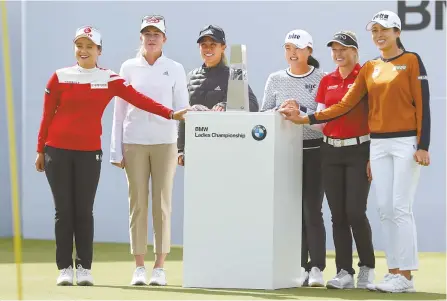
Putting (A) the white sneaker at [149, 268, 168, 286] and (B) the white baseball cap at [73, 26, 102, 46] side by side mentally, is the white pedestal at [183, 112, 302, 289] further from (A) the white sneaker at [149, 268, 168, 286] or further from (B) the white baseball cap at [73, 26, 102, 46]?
(B) the white baseball cap at [73, 26, 102, 46]

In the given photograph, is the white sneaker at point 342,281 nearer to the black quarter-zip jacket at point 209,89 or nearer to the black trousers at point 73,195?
the black quarter-zip jacket at point 209,89

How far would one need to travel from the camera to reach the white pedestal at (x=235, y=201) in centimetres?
623

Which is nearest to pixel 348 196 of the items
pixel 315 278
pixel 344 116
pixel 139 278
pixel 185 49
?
pixel 344 116

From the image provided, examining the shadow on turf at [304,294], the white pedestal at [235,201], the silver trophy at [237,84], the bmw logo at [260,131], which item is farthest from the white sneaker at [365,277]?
the silver trophy at [237,84]

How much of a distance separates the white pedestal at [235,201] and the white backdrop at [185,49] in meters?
3.83

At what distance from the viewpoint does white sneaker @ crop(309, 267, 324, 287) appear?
6742 mm

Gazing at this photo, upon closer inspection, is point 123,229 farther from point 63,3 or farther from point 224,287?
point 224,287

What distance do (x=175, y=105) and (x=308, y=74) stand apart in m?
0.83

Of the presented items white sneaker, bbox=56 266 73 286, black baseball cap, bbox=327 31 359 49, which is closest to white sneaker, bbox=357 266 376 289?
black baseball cap, bbox=327 31 359 49

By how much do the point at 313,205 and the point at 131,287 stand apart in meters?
1.18

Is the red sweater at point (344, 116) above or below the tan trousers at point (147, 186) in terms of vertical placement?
above

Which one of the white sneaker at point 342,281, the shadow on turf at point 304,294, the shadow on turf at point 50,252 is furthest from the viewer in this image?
the shadow on turf at point 50,252

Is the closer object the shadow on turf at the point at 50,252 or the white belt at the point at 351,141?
the white belt at the point at 351,141

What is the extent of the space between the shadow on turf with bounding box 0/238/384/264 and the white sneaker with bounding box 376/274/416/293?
2903mm
